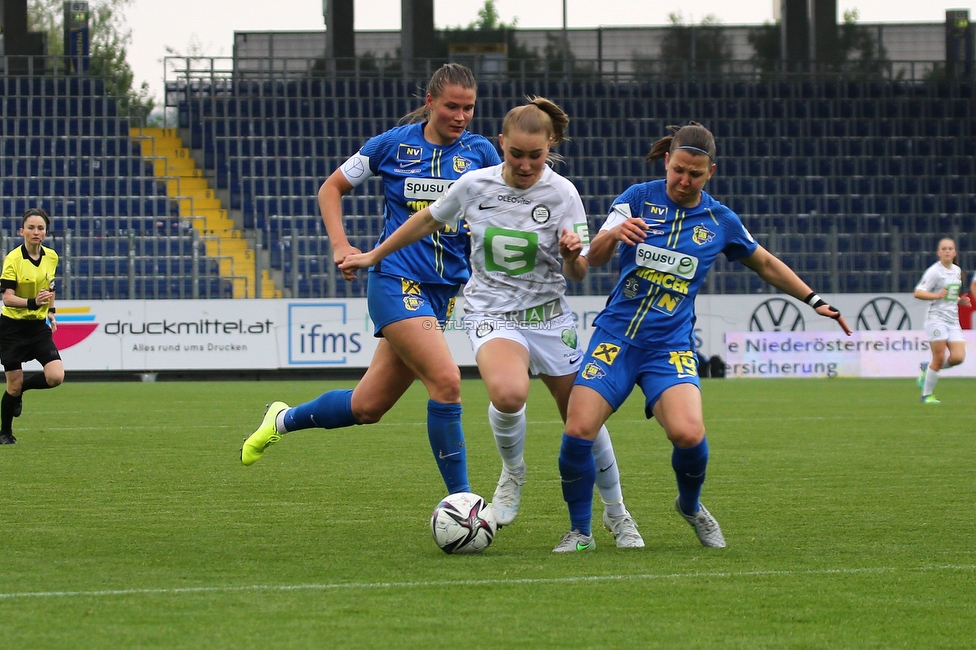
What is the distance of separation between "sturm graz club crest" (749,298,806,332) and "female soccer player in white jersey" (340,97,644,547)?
17.4m

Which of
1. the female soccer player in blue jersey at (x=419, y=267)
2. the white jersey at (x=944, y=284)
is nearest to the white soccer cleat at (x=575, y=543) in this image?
the female soccer player in blue jersey at (x=419, y=267)

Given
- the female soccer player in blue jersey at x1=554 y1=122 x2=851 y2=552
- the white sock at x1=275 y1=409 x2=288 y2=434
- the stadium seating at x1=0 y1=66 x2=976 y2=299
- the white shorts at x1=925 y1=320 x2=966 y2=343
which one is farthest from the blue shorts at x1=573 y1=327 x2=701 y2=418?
the stadium seating at x1=0 y1=66 x2=976 y2=299

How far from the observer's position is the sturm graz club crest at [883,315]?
22547 millimetres

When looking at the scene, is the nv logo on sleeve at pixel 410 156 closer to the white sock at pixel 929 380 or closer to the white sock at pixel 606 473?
the white sock at pixel 606 473

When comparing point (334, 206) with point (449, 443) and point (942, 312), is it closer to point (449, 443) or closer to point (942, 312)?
point (449, 443)

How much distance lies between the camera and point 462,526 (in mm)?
4969

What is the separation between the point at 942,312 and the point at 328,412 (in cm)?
1195

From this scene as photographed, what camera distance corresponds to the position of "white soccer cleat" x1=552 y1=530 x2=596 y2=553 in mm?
5059

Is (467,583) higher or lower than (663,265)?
lower

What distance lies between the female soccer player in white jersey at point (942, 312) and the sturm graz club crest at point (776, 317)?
5.97 m

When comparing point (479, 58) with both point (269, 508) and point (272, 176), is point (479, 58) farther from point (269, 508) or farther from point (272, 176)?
point (269, 508)

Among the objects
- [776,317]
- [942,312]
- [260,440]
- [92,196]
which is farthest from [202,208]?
[260,440]

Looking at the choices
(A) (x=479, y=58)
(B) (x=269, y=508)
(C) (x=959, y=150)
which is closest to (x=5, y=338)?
(B) (x=269, y=508)

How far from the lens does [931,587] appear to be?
14.0 feet
